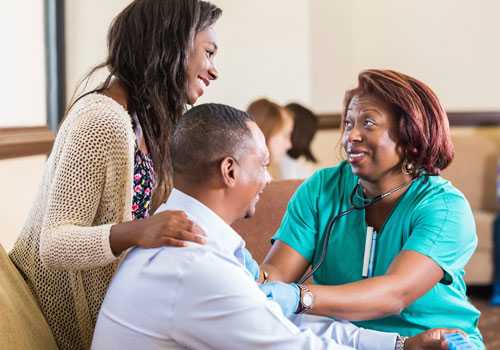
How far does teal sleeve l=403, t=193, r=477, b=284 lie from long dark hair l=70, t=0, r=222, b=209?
56 centimetres

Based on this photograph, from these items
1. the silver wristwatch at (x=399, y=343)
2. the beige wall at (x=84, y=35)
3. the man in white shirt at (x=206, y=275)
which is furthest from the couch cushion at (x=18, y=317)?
the beige wall at (x=84, y=35)

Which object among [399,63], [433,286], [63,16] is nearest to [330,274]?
[433,286]

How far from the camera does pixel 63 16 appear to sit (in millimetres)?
4211

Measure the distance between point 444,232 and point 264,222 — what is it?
Result: 720 mm

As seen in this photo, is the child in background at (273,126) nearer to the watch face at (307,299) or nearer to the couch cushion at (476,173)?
the couch cushion at (476,173)

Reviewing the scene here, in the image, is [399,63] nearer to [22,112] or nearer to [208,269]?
[22,112]

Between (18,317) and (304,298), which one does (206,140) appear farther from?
(18,317)

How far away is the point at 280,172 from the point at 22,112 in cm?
146

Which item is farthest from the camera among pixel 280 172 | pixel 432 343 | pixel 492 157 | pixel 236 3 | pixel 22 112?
pixel 492 157

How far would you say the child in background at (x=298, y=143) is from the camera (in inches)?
165

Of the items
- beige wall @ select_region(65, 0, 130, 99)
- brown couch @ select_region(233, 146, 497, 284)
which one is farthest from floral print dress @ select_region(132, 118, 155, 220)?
brown couch @ select_region(233, 146, 497, 284)

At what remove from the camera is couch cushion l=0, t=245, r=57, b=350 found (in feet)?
5.36

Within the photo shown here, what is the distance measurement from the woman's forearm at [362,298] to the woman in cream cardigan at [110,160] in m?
0.45

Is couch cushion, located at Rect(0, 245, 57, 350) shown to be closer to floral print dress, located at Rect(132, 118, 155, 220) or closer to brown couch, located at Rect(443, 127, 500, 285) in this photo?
floral print dress, located at Rect(132, 118, 155, 220)
